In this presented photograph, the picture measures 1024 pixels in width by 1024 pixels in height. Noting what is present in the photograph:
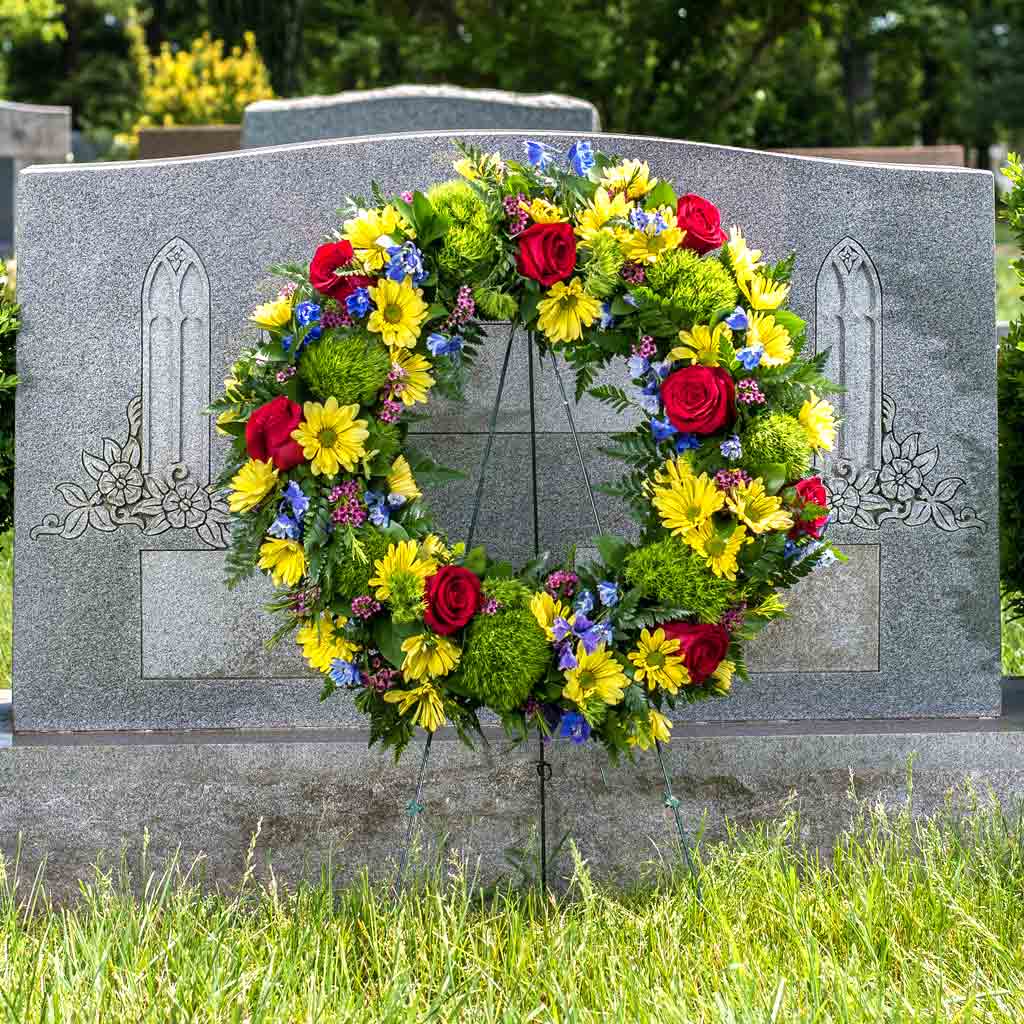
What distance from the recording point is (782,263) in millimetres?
3352

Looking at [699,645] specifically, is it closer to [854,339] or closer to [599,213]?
[599,213]

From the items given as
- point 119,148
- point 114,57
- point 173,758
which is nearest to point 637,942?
point 173,758

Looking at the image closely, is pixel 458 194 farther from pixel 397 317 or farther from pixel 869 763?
pixel 869 763

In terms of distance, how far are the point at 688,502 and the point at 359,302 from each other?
847 millimetres

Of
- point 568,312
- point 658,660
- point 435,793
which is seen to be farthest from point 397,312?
point 435,793

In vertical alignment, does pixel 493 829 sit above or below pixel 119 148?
below

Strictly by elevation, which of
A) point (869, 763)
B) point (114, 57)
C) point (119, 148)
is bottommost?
point (869, 763)

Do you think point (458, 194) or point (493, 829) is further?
point (493, 829)

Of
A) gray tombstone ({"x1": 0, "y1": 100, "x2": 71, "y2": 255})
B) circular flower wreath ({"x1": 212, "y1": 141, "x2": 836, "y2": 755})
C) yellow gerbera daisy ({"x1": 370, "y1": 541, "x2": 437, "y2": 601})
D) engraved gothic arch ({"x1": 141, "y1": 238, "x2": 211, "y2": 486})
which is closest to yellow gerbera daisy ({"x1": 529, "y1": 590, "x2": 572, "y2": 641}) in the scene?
circular flower wreath ({"x1": 212, "y1": 141, "x2": 836, "y2": 755})

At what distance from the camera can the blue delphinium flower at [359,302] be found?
10.2 ft

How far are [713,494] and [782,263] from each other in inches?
24.9

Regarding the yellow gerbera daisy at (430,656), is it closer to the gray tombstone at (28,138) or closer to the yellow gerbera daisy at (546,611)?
the yellow gerbera daisy at (546,611)

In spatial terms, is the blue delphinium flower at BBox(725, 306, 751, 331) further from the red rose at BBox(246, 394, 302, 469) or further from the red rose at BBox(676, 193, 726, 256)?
the red rose at BBox(246, 394, 302, 469)

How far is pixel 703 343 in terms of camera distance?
3.15 m
